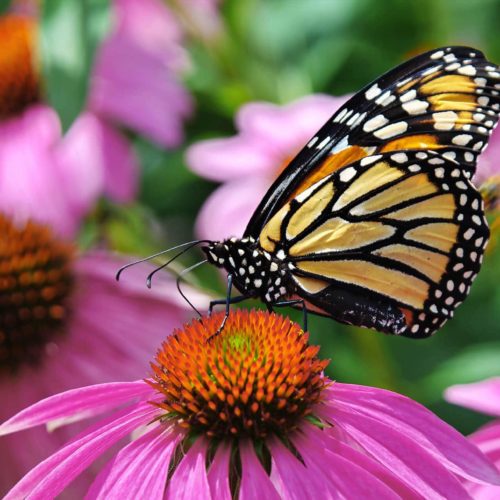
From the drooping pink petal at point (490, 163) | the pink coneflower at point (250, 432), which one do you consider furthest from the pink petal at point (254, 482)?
the drooping pink petal at point (490, 163)

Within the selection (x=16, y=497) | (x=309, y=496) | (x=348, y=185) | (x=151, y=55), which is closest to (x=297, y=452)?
(x=309, y=496)

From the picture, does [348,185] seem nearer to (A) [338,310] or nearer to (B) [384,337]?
(A) [338,310]

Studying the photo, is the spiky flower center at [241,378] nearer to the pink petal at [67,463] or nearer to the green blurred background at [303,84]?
the pink petal at [67,463]

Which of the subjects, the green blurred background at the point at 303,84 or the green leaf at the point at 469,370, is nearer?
the green blurred background at the point at 303,84

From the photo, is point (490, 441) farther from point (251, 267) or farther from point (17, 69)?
point (17, 69)

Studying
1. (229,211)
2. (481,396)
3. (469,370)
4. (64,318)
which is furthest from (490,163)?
(64,318)

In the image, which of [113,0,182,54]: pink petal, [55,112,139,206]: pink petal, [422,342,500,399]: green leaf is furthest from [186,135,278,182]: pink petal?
[422,342,500,399]: green leaf

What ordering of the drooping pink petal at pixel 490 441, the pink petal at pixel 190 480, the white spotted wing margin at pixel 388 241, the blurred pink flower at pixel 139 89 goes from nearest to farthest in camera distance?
1. the pink petal at pixel 190 480
2. the drooping pink petal at pixel 490 441
3. the white spotted wing margin at pixel 388 241
4. the blurred pink flower at pixel 139 89
